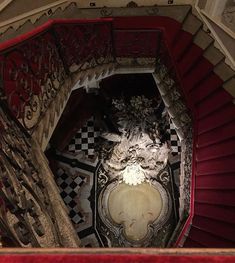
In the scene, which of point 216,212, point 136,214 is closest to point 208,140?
Result: point 216,212

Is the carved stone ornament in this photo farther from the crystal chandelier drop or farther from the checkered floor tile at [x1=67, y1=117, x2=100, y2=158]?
the checkered floor tile at [x1=67, y1=117, x2=100, y2=158]

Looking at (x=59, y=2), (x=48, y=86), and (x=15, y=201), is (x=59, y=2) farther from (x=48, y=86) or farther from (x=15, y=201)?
(x=15, y=201)

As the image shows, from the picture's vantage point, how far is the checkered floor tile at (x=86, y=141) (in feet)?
24.8

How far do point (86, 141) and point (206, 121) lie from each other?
9.12ft

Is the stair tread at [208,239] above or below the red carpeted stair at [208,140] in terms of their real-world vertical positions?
below

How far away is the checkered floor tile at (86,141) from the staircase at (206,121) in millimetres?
2326

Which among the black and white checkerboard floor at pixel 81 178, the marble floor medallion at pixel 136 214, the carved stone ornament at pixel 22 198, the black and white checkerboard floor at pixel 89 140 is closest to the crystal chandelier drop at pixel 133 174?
the marble floor medallion at pixel 136 214

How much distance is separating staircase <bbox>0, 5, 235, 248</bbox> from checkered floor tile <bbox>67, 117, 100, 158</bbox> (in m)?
2.33

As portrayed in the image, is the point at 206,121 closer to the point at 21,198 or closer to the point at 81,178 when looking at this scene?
the point at 81,178

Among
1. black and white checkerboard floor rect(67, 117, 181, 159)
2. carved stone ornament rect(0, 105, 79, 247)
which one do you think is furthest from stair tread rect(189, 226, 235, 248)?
carved stone ornament rect(0, 105, 79, 247)

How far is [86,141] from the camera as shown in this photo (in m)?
7.62

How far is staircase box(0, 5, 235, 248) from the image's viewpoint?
538cm

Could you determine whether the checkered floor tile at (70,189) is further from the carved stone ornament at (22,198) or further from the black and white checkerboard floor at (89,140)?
the carved stone ornament at (22,198)

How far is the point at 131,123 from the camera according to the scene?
7.09 meters
